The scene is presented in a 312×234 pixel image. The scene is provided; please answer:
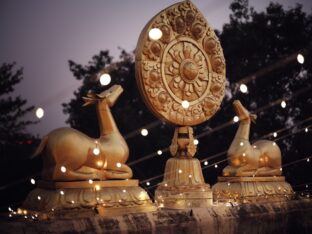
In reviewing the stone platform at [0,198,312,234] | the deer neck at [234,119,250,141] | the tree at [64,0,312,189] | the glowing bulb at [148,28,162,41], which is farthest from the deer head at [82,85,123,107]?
the tree at [64,0,312,189]

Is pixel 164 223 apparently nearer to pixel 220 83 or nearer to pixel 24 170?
pixel 220 83

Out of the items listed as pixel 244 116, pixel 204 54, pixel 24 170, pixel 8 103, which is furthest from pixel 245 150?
pixel 8 103

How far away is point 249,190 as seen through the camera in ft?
16.3

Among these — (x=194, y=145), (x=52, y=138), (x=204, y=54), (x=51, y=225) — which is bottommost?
(x=51, y=225)

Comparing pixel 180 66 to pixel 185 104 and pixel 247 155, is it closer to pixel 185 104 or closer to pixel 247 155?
pixel 185 104

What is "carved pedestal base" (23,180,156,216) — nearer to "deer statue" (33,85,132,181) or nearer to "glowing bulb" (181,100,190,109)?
"deer statue" (33,85,132,181)

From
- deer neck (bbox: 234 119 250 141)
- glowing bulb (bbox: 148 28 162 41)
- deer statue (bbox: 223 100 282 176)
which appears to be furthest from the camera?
deer neck (bbox: 234 119 250 141)

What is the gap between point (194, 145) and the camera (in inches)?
182

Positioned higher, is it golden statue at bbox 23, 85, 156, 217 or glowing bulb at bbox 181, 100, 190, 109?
glowing bulb at bbox 181, 100, 190, 109

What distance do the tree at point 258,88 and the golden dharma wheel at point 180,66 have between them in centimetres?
464

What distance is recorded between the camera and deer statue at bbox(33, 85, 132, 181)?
3537 millimetres

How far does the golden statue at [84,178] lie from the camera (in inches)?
138

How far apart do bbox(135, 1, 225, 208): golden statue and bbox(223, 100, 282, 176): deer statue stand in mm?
560

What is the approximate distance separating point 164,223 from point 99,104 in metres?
1.21
